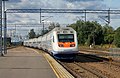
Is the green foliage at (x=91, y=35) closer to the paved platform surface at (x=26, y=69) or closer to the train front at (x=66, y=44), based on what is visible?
the train front at (x=66, y=44)

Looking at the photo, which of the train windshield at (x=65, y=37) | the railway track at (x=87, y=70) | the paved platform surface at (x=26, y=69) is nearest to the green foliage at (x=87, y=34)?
the train windshield at (x=65, y=37)

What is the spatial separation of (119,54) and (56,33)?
1161 centimetres

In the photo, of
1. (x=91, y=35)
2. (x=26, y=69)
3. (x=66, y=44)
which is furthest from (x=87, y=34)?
(x=26, y=69)

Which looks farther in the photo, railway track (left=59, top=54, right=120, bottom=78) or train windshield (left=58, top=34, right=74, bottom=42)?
Result: train windshield (left=58, top=34, right=74, bottom=42)

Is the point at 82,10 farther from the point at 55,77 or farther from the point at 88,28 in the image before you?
the point at 88,28

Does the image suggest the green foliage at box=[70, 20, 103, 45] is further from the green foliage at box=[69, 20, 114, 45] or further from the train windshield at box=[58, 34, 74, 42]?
the train windshield at box=[58, 34, 74, 42]

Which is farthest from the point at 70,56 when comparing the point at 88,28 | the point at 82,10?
the point at 88,28

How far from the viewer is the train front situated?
3192cm

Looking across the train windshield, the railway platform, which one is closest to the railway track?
the railway platform

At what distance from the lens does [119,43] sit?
3250 inches

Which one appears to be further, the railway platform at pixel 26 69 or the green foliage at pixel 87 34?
the green foliage at pixel 87 34

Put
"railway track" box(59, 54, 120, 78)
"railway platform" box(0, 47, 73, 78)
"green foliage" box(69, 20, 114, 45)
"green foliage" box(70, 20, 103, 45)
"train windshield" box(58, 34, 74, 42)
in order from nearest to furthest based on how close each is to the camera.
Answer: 1. "railway platform" box(0, 47, 73, 78)
2. "railway track" box(59, 54, 120, 78)
3. "train windshield" box(58, 34, 74, 42)
4. "green foliage" box(69, 20, 114, 45)
5. "green foliage" box(70, 20, 103, 45)

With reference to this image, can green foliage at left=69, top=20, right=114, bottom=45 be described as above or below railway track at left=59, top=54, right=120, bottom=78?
above

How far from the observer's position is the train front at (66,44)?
3192 centimetres
